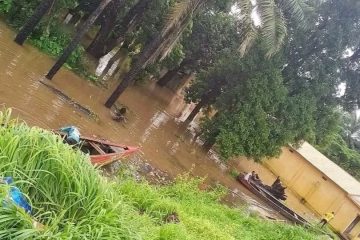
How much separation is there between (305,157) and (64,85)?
55.5 ft

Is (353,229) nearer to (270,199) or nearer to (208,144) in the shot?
(270,199)

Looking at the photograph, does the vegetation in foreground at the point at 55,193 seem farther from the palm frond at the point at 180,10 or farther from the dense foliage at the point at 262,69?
the dense foliage at the point at 262,69

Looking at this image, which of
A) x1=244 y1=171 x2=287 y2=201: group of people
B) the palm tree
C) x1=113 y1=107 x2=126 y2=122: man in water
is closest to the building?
x1=244 y1=171 x2=287 y2=201: group of people

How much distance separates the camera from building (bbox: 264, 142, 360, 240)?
26141 millimetres

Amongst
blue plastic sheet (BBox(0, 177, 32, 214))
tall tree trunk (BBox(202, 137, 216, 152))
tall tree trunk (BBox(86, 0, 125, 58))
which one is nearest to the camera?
blue plastic sheet (BBox(0, 177, 32, 214))

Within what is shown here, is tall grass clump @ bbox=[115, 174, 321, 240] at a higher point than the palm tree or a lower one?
lower

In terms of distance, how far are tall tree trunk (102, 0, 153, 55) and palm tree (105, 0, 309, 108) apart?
14.9ft

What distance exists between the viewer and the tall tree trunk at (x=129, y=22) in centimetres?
2362

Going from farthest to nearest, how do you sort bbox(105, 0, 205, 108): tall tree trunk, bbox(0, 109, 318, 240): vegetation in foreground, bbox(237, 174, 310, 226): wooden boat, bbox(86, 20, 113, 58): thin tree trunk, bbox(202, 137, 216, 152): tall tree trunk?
bbox(86, 20, 113, 58): thin tree trunk
bbox(202, 137, 216, 152): tall tree trunk
bbox(237, 174, 310, 226): wooden boat
bbox(105, 0, 205, 108): tall tree trunk
bbox(0, 109, 318, 240): vegetation in foreground

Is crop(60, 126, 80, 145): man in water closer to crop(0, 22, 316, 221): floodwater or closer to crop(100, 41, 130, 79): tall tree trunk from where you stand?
crop(0, 22, 316, 221): floodwater

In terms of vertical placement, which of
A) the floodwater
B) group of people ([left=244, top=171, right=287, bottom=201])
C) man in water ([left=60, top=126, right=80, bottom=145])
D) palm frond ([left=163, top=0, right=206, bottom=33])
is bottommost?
the floodwater

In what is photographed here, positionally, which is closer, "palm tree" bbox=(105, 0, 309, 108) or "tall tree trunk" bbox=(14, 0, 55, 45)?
"palm tree" bbox=(105, 0, 309, 108)

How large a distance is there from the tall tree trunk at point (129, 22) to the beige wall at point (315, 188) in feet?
42.2

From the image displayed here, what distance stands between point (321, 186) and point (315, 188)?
473 millimetres
